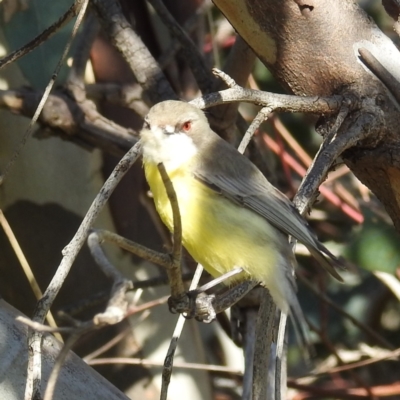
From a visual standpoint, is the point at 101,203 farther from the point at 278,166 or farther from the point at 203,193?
the point at 278,166

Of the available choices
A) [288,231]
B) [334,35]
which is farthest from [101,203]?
[334,35]

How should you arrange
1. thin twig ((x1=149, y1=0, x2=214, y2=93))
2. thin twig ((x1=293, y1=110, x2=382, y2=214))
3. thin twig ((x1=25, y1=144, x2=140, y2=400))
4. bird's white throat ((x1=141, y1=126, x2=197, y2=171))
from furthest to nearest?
thin twig ((x1=149, y1=0, x2=214, y2=93)) < bird's white throat ((x1=141, y1=126, x2=197, y2=171)) < thin twig ((x1=293, y1=110, x2=382, y2=214)) < thin twig ((x1=25, y1=144, x2=140, y2=400))

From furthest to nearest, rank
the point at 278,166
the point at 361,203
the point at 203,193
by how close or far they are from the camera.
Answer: the point at 278,166 < the point at 361,203 < the point at 203,193

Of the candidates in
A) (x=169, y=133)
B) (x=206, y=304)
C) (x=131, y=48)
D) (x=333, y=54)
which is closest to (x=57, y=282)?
(x=206, y=304)

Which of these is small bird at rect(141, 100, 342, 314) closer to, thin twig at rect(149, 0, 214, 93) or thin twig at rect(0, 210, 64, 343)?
thin twig at rect(0, 210, 64, 343)

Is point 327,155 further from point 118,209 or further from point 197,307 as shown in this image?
point 118,209

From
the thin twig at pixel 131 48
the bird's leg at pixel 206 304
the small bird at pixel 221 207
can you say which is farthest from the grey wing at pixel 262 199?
the thin twig at pixel 131 48

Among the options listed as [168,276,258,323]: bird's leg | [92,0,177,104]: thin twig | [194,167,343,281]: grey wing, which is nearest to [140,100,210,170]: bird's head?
[194,167,343,281]: grey wing
